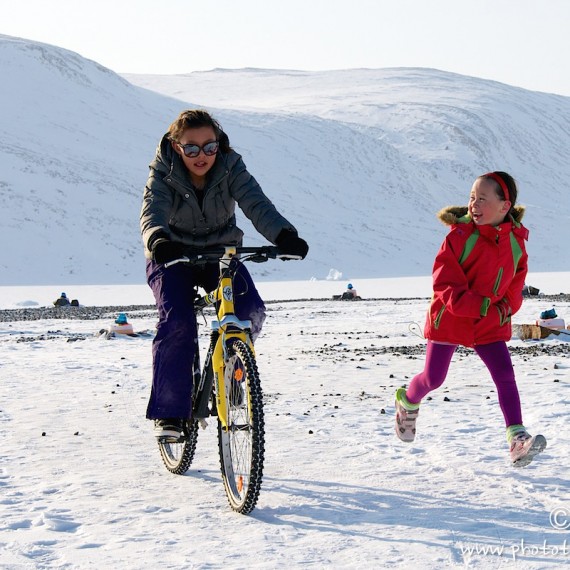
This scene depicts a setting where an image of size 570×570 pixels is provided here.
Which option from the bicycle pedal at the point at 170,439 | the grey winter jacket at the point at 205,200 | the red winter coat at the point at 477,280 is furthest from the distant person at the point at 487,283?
the bicycle pedal at the point at 170,439

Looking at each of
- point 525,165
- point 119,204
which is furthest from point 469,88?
point 119,204

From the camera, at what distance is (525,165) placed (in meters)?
109

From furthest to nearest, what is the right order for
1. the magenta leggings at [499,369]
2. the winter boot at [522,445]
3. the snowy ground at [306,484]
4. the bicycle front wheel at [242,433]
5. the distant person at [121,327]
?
the distant person at [121,327], the magenta leggings at [499,369], the winter boot at [522,445], the bicycle front wheel at [242,433], the snowy ground at [306,484]

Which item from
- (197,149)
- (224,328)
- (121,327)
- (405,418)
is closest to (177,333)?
(224,328)

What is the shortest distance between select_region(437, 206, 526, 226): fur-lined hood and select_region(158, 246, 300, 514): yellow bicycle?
1111 millimetres

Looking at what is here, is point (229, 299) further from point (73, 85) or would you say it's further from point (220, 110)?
point (220, 110)

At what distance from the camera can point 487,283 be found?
5387 mm

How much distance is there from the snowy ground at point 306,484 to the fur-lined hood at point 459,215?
5.15 feet

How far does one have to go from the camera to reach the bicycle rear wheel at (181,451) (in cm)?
551

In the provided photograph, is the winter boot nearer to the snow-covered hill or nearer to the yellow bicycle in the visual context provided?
the yellow bicycle

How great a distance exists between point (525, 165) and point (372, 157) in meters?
25.9

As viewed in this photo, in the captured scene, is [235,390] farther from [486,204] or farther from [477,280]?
[486,204]

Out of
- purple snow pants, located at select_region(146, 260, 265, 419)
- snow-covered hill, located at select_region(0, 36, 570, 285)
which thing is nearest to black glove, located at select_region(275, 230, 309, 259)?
purple snow pants, located at select_region(146, 260, 265, 419)

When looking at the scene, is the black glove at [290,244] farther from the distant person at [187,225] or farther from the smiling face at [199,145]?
the smiling face at [199,145]
